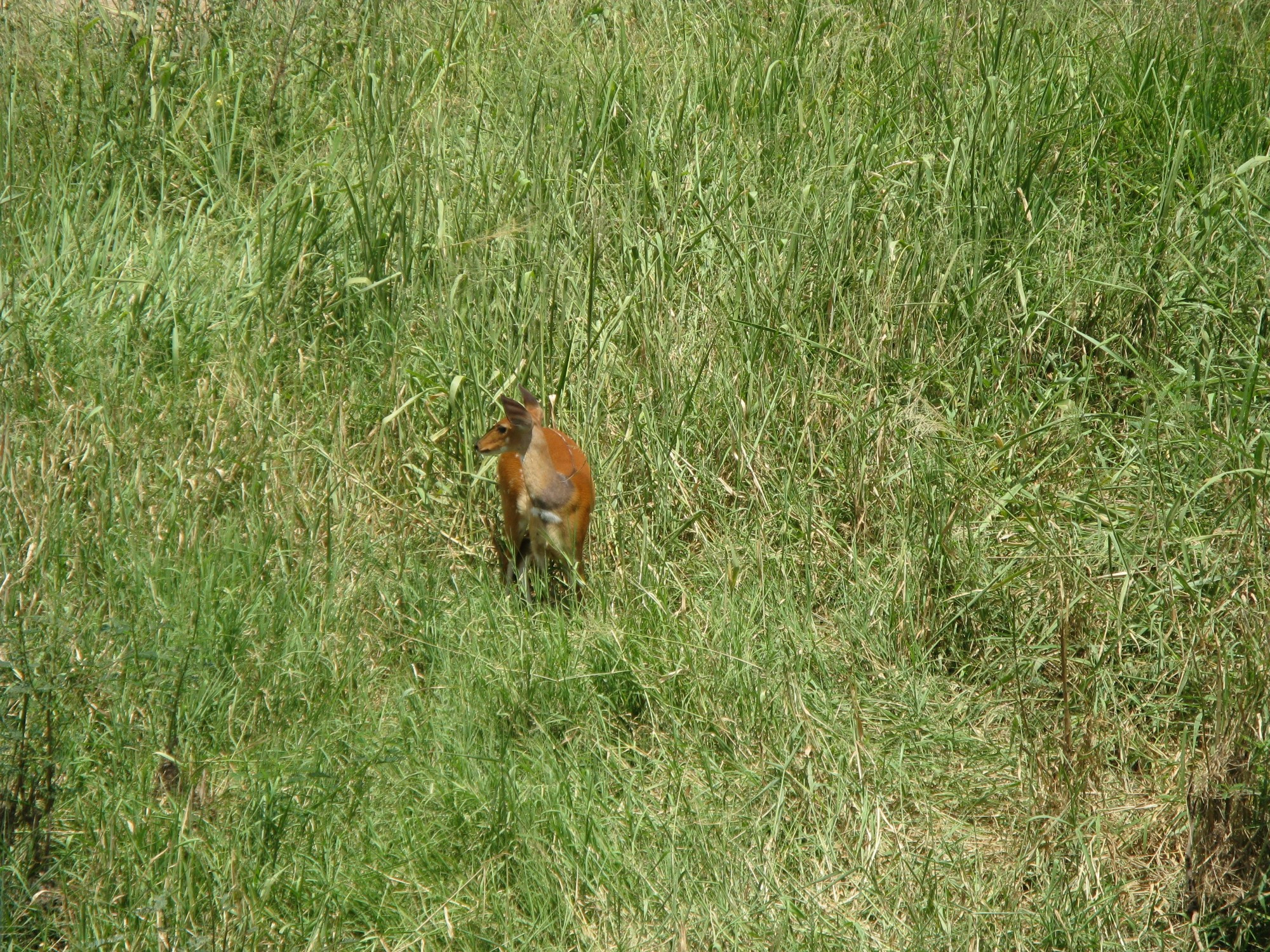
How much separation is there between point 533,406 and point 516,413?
7.3 inches

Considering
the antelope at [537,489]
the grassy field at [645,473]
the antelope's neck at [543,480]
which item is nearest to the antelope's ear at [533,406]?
the antelope at [537,489]

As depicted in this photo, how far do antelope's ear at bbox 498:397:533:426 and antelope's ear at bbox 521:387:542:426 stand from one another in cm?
9

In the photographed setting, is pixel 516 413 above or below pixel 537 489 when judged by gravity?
above

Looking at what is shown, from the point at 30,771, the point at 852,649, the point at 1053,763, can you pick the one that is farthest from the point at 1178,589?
the point at 30,771

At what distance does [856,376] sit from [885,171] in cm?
88

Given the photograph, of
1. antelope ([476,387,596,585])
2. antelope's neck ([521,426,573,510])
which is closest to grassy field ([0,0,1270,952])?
antelope ([476,387,596,585])

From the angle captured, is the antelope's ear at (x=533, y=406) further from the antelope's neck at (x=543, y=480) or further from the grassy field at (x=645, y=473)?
the grassy field at (x=645, y=473)

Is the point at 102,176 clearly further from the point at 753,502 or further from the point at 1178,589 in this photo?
the point at 1178,589

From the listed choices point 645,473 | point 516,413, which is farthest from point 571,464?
point 645,473

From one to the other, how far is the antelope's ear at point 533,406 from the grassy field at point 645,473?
25 centimetres

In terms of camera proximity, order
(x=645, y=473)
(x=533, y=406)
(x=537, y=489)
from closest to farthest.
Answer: (x=537, y=489) < (x=533, y=406) < (x=645, y=473)

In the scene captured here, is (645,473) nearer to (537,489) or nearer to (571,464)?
(571,464)

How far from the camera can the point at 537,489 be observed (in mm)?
3756

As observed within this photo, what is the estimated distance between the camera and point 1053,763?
10.5 ft
